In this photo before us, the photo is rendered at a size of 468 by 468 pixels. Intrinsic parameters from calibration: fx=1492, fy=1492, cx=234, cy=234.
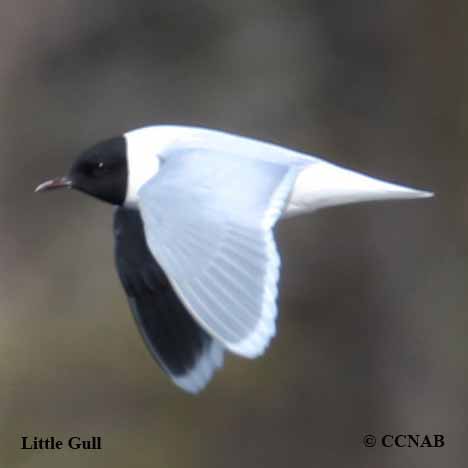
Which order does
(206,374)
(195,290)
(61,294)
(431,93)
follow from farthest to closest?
(61,294), (431,93), (206,374), (195,290)

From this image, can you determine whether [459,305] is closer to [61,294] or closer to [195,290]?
[61,294]

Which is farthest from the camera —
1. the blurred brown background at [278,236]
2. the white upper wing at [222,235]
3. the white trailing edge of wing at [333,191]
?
the blurred brown background at [278,236]

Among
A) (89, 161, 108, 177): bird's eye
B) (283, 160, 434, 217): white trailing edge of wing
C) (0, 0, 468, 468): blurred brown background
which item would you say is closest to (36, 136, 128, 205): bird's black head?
(89, 161, 108, 177): bird's eye

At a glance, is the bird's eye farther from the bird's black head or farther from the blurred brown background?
the blurred brown background

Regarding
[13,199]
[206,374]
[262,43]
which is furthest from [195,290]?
[262,43]

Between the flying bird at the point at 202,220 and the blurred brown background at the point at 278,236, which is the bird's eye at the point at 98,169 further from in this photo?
the blurred brown background at the point at 278,236

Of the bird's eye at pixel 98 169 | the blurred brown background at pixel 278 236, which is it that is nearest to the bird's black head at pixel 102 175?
the bird's eye at pixel 98 169
